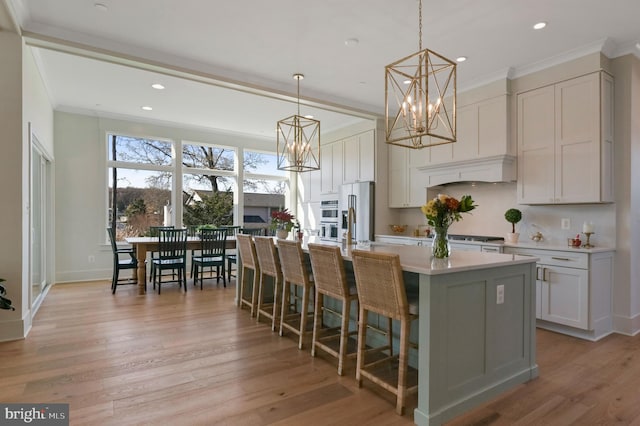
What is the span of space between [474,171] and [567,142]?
1071 mm

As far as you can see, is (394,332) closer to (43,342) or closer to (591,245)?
(591,245)

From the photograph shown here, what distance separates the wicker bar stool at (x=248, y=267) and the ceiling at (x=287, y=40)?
1988 millimetres

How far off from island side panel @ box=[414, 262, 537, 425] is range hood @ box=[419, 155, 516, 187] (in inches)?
81.1

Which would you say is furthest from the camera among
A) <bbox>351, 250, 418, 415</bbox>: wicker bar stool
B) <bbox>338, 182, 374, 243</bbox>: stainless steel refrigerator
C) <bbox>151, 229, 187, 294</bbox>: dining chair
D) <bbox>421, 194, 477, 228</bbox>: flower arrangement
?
<bbox>338, 182, 374, 243</bbox>: stainless steel refrigerator

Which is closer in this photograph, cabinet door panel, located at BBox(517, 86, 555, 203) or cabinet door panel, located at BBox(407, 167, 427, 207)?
cabinet door panel, located at BBox(517, 86, 555, 203)

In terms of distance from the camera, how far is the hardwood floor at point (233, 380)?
2.09 meters

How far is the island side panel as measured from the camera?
6.62ft

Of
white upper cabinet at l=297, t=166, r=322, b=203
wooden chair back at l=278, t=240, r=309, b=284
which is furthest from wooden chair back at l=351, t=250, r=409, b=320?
white upper cabinet at l=297, t=166, r=322, b=203

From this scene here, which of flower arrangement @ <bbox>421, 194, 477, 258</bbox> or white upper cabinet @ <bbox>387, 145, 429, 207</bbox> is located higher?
white upper cabinet @ <bbox>387, 145, 429, 207</bbox>

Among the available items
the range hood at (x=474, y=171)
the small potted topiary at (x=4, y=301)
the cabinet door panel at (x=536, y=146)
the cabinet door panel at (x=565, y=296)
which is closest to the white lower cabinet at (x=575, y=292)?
the cabinet door panel at (x=565, y=296)

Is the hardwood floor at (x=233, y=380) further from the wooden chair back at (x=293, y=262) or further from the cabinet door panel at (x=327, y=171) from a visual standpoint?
the cabinet door panel at (x=327, y=171)

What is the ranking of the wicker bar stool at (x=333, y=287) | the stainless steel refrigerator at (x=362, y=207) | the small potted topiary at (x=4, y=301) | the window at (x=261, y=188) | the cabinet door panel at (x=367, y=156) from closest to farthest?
the wicker bar stool at (x=333, y=287)
the small potted topiary at (x=4, y=301)
the stainless steel refrigerator at (x=362, y=207)
the cabinet door panel at (x=367, y=156)
the window at (x=261, y=188)

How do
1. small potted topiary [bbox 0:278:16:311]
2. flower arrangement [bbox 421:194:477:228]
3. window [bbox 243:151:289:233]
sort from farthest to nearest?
window [bbox 243:151:289:233], small potted topiary [bbox 0:278:16:311], flower arrangement [bbox 421:194:477:228]

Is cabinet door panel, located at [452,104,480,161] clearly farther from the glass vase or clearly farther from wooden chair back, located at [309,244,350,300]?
wooden chair back, located at [309,244,350,300]
